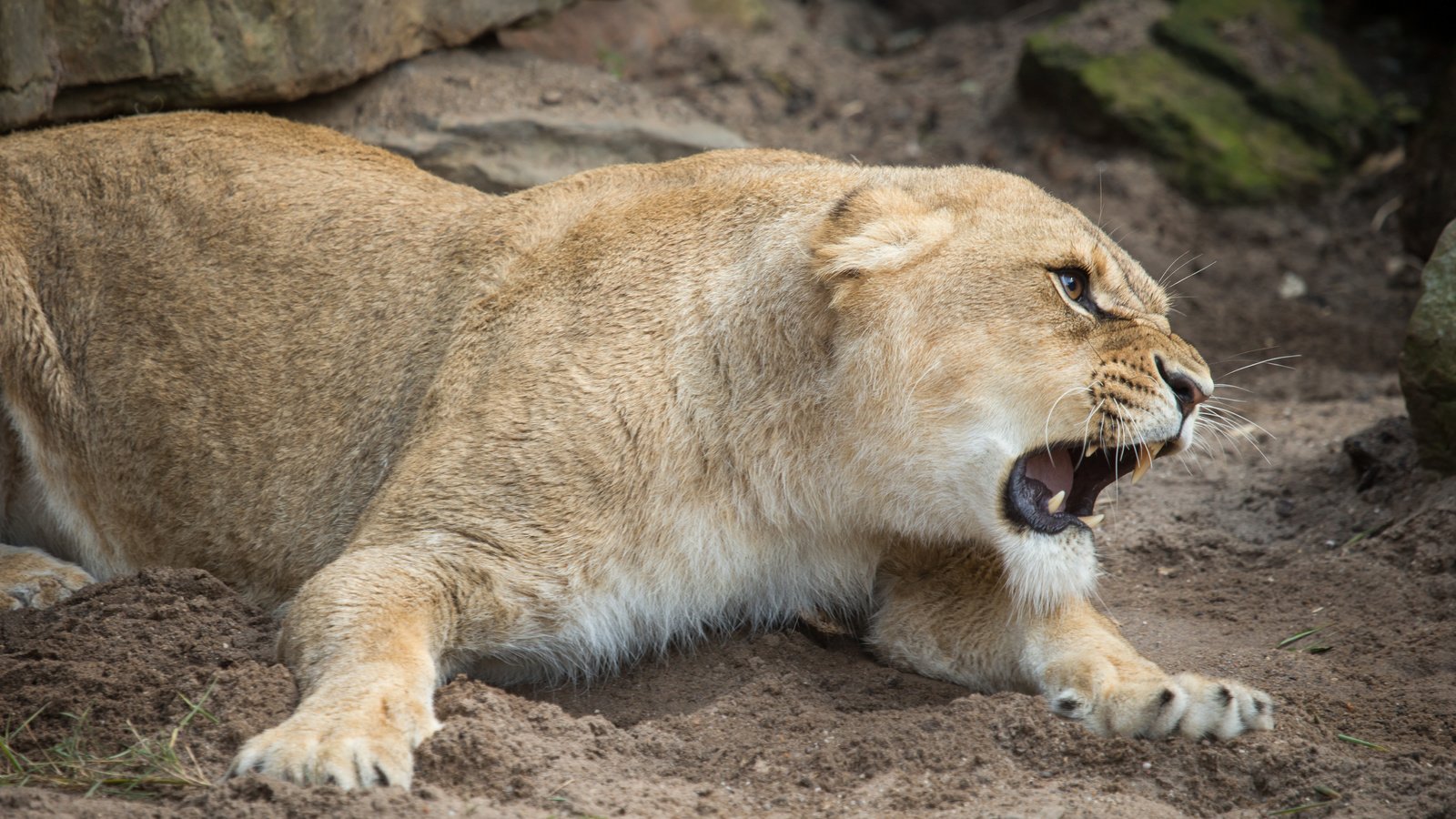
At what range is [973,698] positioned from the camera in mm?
3834

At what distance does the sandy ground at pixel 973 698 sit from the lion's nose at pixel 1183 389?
31.9 inches

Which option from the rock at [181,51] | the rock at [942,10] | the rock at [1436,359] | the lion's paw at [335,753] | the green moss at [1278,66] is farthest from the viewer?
the rock at [942,10]

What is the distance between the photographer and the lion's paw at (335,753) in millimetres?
3244

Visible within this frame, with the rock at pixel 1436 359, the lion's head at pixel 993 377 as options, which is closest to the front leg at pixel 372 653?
the lion's head at pixel 993 377

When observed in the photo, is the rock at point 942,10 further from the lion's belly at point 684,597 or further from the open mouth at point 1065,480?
the lion's belly at point 684,597

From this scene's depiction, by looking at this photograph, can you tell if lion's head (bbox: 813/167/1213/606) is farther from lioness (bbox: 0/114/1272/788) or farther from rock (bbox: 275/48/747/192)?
rock (bbox: 275/48/747/192)

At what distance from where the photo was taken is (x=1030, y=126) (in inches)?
347

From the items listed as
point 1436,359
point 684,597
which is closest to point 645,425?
point 684,597

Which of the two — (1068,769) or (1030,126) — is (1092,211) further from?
(1068,769)

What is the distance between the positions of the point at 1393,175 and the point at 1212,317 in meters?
2.04

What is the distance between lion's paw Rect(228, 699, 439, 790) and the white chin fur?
1.68 meters

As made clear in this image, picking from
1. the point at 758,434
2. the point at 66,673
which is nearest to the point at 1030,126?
the point at 758,434

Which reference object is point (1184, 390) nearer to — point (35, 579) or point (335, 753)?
point (335, 753)

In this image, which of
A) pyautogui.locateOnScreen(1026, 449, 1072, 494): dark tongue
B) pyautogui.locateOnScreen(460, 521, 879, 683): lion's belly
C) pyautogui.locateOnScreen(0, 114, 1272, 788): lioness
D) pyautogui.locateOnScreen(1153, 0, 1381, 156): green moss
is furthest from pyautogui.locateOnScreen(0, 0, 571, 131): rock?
pyautogui.locateOnScreen(1153, 0, 1381, 156): green moss
